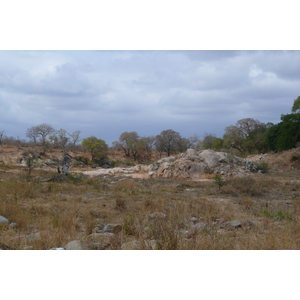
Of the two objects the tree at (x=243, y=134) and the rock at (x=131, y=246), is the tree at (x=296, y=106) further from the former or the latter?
the rock at (x=131, y=246)

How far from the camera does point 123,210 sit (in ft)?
24.5

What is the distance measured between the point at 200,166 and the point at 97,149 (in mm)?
23634

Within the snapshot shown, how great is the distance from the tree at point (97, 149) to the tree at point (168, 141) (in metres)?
9.72

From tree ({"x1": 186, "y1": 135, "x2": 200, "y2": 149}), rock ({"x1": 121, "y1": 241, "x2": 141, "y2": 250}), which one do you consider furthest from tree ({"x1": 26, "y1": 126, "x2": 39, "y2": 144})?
rock ({"x1": 121, "y1": 241, "x2": 141, "y2": 250})

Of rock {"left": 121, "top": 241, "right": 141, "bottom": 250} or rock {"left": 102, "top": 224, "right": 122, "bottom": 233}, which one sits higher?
rock {"left": 121, "top": 241, "right": 141, "bottom": 250}

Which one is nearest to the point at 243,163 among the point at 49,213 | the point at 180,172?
the point at 180,172

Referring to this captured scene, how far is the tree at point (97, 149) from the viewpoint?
1649 inches

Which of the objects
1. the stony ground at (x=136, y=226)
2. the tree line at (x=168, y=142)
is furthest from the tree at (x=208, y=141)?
the stony ground at (x=136, y=226)

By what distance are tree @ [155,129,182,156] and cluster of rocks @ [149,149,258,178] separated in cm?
2458

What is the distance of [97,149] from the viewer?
138ft

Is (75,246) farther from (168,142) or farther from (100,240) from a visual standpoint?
(168,142)

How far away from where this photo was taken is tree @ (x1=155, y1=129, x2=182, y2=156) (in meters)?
48.6

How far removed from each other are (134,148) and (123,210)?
42.2 metres

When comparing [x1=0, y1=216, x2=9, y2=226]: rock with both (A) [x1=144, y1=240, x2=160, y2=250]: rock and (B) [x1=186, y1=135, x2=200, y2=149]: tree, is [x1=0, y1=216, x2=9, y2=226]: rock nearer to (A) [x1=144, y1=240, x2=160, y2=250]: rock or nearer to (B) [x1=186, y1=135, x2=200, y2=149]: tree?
(A) [x1=144, y1=240, x2=160, y2=250]: rock
